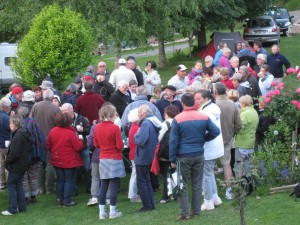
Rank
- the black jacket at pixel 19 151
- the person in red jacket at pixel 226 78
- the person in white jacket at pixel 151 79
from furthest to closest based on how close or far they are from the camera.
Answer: the person in white jacket at pixel 151 79 < the person in red jacket at pixel 226 78 < the black jacket at pixel 19 151

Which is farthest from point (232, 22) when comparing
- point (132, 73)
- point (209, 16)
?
point (132, 73)

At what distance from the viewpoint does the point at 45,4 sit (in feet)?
87.2

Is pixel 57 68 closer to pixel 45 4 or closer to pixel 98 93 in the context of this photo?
pixel 98 93

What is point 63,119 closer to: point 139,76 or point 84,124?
point 84,124

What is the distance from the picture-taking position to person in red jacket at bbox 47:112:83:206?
1117 cm

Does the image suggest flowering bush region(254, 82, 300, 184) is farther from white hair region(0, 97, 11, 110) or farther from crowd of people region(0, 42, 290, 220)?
white hair region(0, 97, 11, 110)

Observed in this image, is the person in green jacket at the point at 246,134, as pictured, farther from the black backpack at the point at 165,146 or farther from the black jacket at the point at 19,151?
the black jacket at the point at 19,151

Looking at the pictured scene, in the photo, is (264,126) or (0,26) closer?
(264,126)

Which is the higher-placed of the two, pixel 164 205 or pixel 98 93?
pixel 98 93

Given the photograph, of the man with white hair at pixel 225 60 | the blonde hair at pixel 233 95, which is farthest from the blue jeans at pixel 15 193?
the man with white hair at pixel 225 60

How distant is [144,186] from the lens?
10531mm

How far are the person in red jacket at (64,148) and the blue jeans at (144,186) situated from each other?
1230 millimetres

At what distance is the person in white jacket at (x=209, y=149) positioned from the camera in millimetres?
10273

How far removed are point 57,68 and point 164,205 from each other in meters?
5.15
